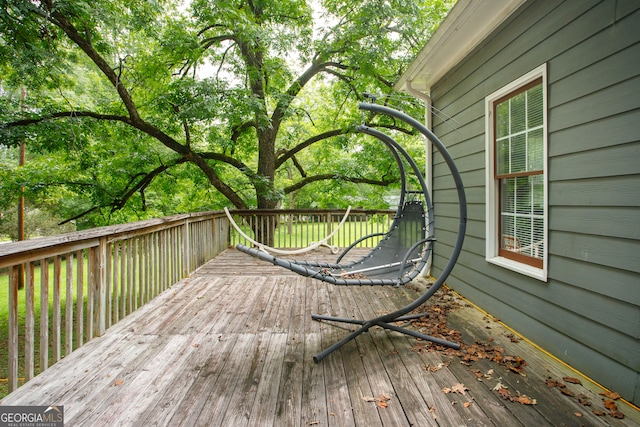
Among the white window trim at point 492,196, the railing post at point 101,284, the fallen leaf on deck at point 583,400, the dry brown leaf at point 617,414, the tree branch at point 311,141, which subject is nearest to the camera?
the dry brown leaf at point 617,414

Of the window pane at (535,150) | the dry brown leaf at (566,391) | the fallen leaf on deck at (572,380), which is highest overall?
the window pane at (535,150)

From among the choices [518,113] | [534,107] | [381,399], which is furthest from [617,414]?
[518,113]

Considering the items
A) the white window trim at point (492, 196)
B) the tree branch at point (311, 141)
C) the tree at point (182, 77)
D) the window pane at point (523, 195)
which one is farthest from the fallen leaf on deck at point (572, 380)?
the tree branch at point (311, 141)

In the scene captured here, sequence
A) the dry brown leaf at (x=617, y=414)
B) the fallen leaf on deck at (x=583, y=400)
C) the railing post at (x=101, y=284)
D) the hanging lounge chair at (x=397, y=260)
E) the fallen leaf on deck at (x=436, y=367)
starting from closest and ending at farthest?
the dry brown leaf at (x=617, y=414), the fallen leaf on deck at (x=583, y=400), the fallen leaf on deck at (x=436, y=367), the hanging lounge chair at (x=397, y=260), the railing post at (x=101, y=284)

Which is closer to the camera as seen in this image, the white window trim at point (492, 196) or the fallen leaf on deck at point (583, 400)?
the fallen leaf on deck at point (583, 400)

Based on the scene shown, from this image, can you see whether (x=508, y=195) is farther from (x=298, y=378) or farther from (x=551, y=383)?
(x=298, y=378)

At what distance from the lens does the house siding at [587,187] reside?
5.57 feet

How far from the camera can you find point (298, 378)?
6.54 ft

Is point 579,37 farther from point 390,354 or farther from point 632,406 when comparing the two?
point 390,354

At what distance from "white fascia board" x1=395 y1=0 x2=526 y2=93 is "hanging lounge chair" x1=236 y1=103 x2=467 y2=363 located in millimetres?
1152

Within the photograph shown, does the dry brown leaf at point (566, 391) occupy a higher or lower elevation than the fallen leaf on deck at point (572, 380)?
lower
